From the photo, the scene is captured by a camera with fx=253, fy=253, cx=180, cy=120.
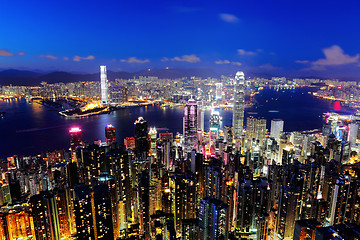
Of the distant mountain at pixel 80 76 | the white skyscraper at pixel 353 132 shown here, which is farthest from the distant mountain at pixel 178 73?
the white skyscraper at pixel 353 132

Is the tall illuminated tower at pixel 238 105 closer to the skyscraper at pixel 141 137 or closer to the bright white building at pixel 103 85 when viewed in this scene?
the skyscraper at pixel 141 137

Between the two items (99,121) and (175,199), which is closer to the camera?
(175,199)

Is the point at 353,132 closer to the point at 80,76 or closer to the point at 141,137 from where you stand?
the point at 141,137

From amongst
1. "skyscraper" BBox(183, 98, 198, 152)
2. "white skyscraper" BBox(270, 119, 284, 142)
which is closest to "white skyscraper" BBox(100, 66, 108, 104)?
"skyscraper" BBox(183, 98, 198, 152)

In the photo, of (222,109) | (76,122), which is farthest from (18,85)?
(222,109)

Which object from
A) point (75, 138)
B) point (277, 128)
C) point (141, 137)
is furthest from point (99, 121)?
point (277, 128)
